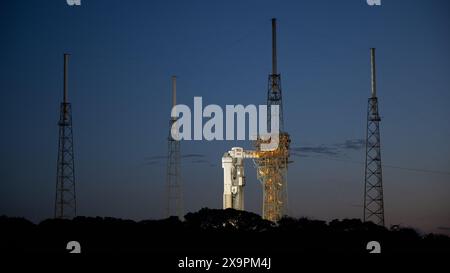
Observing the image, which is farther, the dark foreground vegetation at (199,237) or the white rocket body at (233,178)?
the white rocket body at (233,178)

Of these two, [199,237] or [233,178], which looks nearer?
[199,237]

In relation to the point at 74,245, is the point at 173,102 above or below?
above

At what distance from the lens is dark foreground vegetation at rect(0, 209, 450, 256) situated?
54562mm

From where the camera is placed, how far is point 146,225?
62.5 metres

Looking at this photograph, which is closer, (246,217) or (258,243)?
(258,243)

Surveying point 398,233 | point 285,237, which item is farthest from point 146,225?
point 398,233

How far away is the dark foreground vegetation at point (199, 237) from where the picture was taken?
54562 mm

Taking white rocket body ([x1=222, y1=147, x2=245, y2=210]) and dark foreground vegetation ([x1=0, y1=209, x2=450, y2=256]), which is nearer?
dark foreground vegetation ([x1=0, y1=209, x2=450, y2=256])

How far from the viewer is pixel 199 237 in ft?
196
